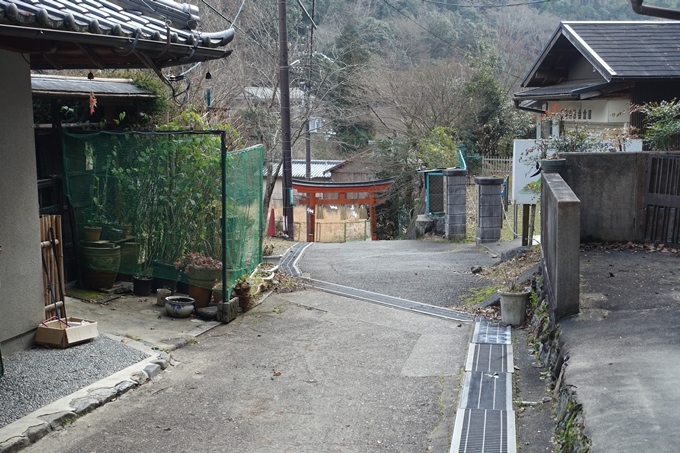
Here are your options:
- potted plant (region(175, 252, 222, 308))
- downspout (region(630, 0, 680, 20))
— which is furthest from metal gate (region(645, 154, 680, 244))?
potted plant (region(175, 252, 222, 308))

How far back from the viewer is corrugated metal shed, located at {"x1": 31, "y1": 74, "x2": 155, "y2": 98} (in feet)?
29.1

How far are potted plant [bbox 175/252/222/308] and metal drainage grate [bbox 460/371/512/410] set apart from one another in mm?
3786

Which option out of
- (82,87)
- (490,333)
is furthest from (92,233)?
(490,333)

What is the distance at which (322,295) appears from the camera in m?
10.7

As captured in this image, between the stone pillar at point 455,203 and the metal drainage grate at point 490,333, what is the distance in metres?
8.02

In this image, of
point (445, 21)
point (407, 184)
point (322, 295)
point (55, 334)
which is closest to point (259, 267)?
point (322, 295)

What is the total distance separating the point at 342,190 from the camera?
2605 centimetres

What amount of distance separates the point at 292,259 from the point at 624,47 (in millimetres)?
8888

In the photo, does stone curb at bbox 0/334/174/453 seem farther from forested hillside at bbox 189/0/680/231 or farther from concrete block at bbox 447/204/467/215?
concrete block at bbox 447/204/467/215

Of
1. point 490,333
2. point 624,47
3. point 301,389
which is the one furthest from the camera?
point 624,47

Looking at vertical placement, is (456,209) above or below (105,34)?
below

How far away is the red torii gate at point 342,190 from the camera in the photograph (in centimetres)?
2594

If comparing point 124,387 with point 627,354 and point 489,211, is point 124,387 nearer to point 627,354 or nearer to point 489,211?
point 627,354

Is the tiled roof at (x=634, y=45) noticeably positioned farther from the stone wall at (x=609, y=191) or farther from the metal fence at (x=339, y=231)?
the metal fence at (x=339, y=231)
